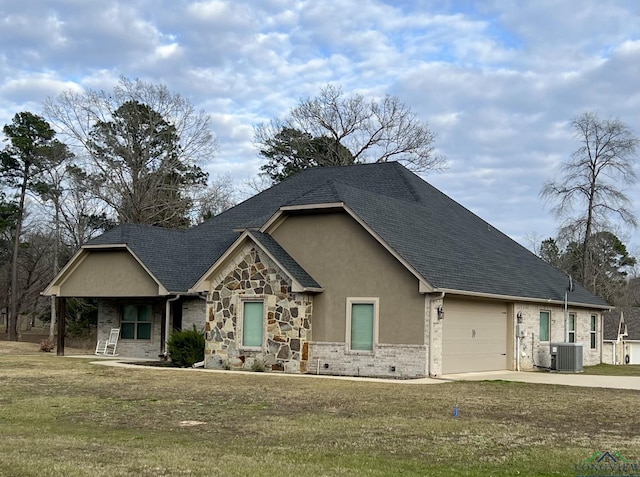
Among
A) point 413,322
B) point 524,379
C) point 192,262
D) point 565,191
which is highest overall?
point 565,191

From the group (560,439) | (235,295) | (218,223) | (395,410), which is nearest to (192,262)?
(218,223)

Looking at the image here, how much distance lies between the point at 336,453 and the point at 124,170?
3682 cm

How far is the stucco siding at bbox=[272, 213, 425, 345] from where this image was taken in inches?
806

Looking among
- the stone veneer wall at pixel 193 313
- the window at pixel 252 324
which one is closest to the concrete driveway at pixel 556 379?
the window at pixel 252 324

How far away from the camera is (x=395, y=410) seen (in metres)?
13.4

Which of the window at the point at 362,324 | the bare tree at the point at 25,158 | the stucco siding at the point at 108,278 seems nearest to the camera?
the window at the point at 362,324

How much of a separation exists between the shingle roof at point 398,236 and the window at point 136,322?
8.49 feet

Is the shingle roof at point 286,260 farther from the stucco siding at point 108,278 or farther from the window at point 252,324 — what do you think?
the stucco siding at point 108,278

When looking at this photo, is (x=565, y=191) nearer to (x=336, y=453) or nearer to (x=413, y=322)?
(x=413, y=322)

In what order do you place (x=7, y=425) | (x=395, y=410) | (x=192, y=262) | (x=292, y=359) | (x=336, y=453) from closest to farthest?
(x=336, y=453) < (x=7, y=425) < (x=395, y=410) < (x=292, y=359) < (x=192, y=262)

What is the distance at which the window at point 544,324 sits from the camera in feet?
88.4

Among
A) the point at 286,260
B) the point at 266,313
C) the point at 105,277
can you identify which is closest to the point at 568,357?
the point at 286,260

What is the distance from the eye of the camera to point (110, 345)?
29266 mm

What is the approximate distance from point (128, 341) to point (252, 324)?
863 centimetres
